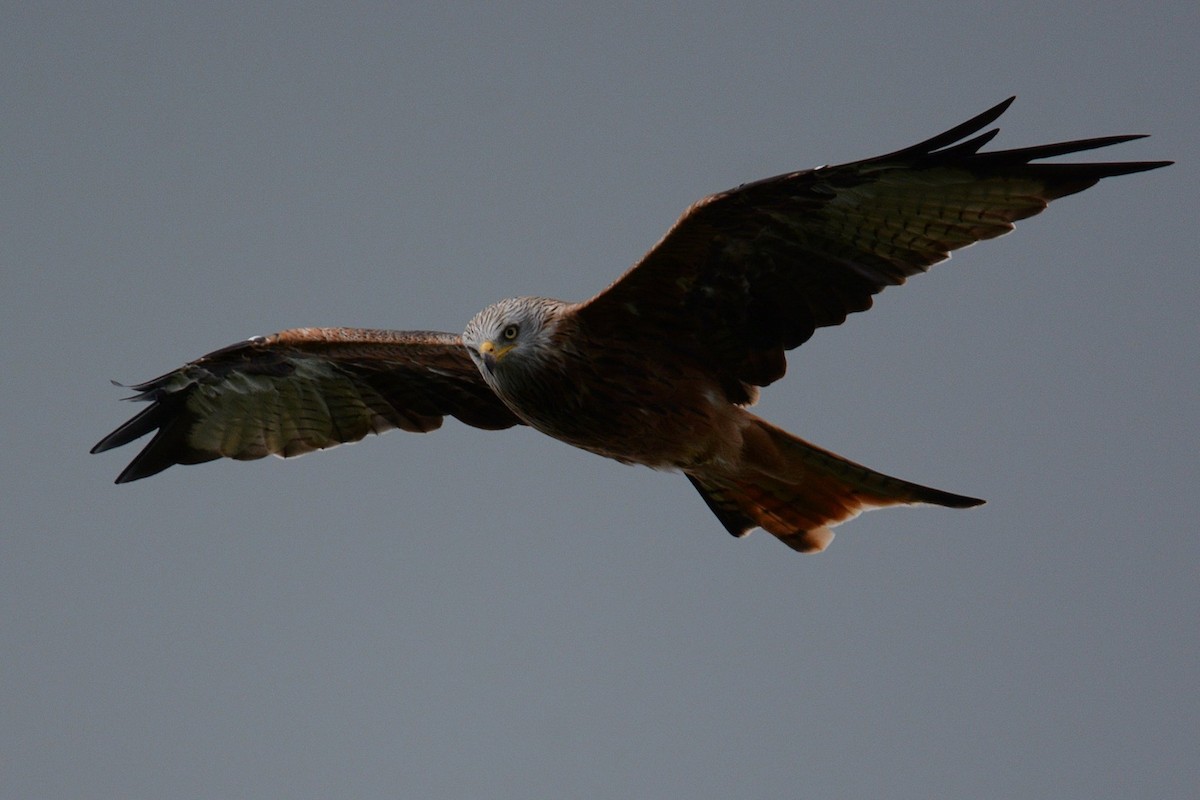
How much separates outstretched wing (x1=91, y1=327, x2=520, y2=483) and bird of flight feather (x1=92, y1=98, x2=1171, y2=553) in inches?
0.7

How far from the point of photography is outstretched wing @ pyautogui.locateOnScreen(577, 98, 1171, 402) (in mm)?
7379

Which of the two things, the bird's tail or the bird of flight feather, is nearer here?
the bird of flight feather

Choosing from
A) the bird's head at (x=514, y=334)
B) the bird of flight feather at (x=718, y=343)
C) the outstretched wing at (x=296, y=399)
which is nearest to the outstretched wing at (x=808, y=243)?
the bird of flight feather at (x=718, y=343)

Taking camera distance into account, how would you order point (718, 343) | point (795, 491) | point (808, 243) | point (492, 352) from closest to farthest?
point (808, 243), point (492, 352), point (718, 343), point (795, 491)

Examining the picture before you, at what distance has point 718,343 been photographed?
27.7 ft

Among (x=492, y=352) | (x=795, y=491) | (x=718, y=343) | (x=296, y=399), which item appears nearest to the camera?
(x=492, y=352)

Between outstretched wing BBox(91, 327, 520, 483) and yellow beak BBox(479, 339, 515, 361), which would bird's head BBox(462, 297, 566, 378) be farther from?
outstretched wing BBox(91, 327, 520, 483)

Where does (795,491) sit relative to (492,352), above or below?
below

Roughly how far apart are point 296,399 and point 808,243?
3.89m

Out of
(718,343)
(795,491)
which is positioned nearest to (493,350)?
(718,343)

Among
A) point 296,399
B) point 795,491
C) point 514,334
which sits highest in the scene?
point 296,399

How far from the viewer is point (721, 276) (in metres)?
8.11

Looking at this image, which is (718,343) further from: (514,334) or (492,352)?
(492,352)

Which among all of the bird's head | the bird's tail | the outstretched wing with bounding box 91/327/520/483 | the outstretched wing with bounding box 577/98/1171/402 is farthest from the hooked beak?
the bird's tail
